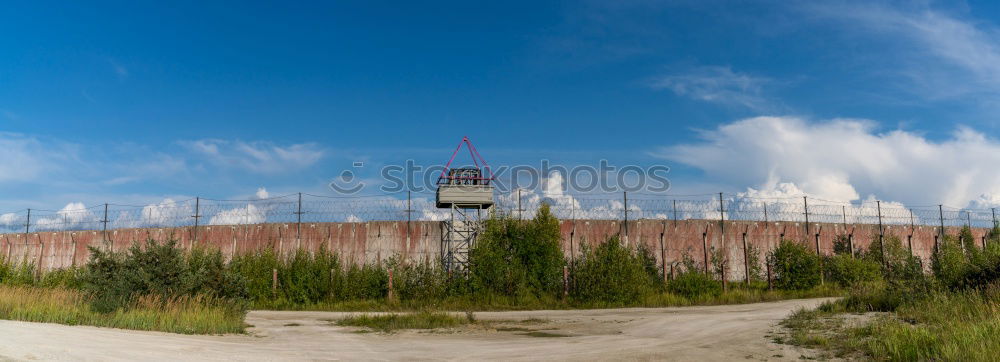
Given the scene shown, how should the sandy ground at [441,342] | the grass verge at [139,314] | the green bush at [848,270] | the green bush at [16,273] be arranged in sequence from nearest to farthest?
the sandy ground at [441,342] < the grass verge at [139,314] < the green bush at [848,270] < the green bush at [16,273]

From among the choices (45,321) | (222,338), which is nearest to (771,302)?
(222,338)

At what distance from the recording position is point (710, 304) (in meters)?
26.9

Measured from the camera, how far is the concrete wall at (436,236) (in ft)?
103

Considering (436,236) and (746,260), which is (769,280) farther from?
(436,236)

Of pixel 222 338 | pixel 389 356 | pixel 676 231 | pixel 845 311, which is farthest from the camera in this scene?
pixel 676 231

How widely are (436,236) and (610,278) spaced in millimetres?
8984

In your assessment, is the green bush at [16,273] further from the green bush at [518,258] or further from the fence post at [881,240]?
the fence post at [881,240]

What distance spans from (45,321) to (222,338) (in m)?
5.09

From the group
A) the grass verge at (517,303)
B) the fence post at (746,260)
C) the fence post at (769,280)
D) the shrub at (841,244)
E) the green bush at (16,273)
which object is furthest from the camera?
the shrub at (841,244)

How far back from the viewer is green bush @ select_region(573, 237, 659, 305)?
26828 mm

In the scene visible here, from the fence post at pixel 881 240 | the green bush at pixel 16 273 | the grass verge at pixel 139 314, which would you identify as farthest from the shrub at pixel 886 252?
the green bush at pixel 16 273

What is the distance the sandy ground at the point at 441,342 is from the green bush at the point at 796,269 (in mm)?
12019

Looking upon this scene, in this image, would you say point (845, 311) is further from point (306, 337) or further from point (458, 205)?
point (458, 205)

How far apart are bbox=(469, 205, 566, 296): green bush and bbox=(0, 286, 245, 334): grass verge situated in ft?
38.8
